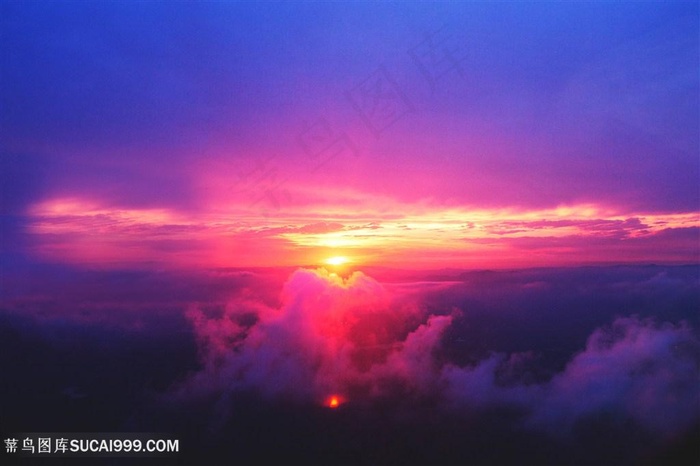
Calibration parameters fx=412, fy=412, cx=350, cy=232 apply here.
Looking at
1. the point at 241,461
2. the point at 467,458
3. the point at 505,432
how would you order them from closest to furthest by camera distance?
the point at 241,461 → the point at 467,458 → the point at 505,432

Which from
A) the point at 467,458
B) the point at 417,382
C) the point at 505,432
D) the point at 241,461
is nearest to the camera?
the point at 241,461

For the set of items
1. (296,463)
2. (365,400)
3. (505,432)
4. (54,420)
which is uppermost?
(54,420)

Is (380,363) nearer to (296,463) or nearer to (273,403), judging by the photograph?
(273,403)

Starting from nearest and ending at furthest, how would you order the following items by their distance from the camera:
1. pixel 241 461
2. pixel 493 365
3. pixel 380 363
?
pixel 241 461 < pixel 380 363 < pixel 493 365

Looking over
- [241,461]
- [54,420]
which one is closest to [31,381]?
A: [54,420]

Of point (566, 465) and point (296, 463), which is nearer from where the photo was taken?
point (566, 465)

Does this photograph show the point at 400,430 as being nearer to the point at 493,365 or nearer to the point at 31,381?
the point at 493,365

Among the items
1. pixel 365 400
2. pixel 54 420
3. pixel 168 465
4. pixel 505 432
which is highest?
pixel 54 420

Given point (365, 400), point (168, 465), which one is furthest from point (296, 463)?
point (365, 400)

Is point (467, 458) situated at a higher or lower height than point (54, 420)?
lower
